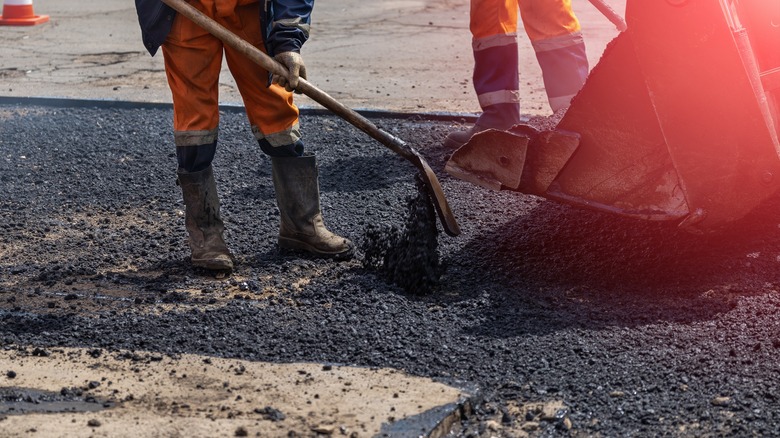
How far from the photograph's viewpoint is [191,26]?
12.9 ft

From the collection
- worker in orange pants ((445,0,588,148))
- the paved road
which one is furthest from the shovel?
the paved road

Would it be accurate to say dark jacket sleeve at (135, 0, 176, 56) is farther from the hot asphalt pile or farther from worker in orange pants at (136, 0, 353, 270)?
the hot asphalt pile

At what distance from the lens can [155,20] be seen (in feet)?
12.9

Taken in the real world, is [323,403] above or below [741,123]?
below

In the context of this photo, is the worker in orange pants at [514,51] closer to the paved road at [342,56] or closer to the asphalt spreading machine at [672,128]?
the paved road at [342,56]

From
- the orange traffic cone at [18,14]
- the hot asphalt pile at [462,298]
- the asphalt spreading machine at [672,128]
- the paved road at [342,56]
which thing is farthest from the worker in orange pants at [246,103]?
the orange traffic cone at [18,14]

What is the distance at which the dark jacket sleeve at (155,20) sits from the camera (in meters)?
3.92

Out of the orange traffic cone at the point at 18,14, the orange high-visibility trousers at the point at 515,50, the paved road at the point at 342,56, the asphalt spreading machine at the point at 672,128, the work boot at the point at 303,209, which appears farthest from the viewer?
the orange traffic cone at the point at 18,14

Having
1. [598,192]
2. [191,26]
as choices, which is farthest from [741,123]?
[191,26]

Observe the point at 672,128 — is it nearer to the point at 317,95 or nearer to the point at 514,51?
the point at 317,95

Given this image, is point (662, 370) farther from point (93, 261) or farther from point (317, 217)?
point (93, 261)

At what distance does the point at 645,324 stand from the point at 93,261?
216cm

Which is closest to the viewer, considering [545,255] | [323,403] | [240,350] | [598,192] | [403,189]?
[323,403]

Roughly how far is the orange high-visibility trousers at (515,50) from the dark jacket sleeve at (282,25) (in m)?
1.61
